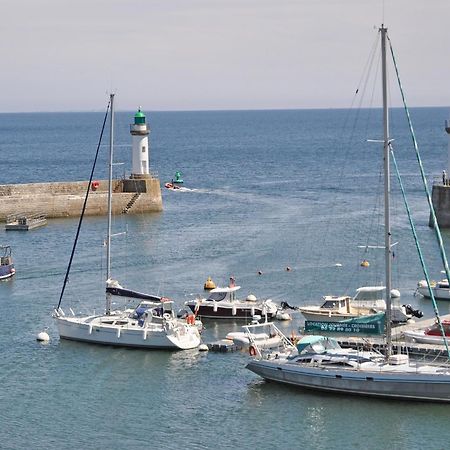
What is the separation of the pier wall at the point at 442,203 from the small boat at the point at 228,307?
75.0 ft

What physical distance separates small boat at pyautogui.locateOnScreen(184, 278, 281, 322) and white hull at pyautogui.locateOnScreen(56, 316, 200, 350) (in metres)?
3.92

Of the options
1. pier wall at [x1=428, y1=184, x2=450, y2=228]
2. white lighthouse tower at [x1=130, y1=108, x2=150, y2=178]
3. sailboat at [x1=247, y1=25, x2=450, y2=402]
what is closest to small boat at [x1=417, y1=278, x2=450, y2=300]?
sailboat at [x1=247, y1=25, x2=450, y2=402]

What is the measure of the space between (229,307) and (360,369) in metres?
10.7

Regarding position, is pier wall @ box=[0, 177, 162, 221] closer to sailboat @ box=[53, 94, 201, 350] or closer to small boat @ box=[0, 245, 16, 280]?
small boat @ box=[0, 245, 16, 280]

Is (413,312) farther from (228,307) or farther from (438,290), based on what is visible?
(228,307)

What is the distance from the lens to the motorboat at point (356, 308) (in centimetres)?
4262

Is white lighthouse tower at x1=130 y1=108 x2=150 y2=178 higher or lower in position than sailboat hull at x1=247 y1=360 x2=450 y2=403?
higher

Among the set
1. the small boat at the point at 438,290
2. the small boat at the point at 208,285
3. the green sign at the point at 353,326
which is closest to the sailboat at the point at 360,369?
the green sign at the point at 353,326

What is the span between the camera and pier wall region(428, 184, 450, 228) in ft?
215

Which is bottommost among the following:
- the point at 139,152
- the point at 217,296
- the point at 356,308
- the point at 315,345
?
the point at 356,308

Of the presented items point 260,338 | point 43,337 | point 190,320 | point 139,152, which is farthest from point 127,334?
point 139,152

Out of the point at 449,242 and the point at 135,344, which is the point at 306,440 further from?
the point at 449,242

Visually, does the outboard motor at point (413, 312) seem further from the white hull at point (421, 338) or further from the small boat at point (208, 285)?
the small boat at point (208, 285)

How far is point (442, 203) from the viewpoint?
66.0 metres
